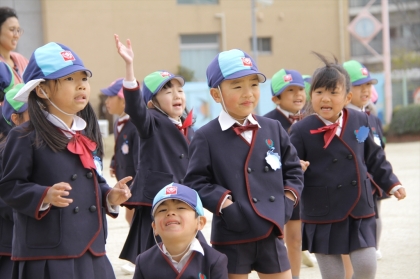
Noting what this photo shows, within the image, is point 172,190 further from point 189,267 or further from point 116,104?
point 116,104

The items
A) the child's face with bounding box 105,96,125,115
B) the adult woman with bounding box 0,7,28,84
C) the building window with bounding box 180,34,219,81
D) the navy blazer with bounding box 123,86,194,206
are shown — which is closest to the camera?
the navy blazer with bounding box 123,86,194,206

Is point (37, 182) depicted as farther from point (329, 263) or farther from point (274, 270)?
point (329, 263)

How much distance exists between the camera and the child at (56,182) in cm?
348

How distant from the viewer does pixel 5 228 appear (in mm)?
4449

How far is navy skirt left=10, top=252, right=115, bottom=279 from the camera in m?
3.48

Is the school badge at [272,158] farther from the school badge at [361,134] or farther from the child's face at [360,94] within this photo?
the child's face at [360,94]

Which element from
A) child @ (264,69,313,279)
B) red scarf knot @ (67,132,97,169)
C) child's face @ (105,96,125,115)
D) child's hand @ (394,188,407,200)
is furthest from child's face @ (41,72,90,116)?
child's face @ (105,96,125,115)

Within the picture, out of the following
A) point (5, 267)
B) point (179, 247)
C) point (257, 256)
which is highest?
point (179, 247)

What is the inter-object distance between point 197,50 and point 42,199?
89.8 ft

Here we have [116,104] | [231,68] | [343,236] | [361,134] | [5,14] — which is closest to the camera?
[231,68]

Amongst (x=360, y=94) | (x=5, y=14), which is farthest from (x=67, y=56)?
(x=360, y=94)

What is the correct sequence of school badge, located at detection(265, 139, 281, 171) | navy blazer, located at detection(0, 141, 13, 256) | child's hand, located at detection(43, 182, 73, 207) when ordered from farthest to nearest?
navy blazer, located at detection(0, 141, 13, 256) → school badge, located at detection(265, 139, 281, 171) → child's hand, located at detection(43, 182, 73, 207)

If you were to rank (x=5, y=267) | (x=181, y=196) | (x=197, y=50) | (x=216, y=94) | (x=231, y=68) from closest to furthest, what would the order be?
(x=181, y=196), (x=231, y=68), (x=216, y=94), (x=5, y=267), (x=197, y=50)

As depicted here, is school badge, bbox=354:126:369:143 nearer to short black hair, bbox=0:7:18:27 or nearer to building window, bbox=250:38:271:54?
short black hair, bbox=0:7:18:27
